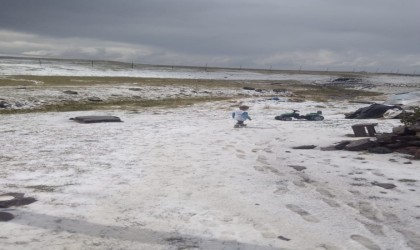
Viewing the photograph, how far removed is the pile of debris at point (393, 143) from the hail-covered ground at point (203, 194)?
0.42m

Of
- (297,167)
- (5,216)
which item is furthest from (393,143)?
(5,216)

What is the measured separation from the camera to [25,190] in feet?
25.5

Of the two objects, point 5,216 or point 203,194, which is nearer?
point 5,216

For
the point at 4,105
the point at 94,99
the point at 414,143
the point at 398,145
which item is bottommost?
the point at 94,99

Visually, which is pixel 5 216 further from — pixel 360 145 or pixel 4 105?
pixel 4 105

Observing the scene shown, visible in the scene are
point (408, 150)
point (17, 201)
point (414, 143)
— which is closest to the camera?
point (17, 201)

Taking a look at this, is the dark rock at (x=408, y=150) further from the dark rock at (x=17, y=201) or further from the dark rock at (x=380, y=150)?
the dark rock at (x=17, y=201)

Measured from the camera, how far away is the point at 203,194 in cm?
782

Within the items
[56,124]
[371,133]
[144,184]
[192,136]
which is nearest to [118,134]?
[192,136]

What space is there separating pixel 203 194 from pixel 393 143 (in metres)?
7.15

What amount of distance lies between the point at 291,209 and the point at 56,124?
1446 centimetres

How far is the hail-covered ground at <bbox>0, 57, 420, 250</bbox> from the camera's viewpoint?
224 inches

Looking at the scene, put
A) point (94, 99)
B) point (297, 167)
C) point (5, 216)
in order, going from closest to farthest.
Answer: point (5, 216)
point (297, 167)
point (94, 99)

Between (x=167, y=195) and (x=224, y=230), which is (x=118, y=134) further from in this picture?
(x=224, y=230)
